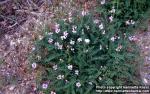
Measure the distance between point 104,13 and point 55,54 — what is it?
76 centimetres

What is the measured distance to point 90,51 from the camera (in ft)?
12.3

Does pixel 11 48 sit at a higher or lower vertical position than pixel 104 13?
lower

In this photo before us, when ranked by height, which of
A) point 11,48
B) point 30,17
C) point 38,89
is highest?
point 30,17

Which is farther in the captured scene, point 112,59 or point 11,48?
point 11,48

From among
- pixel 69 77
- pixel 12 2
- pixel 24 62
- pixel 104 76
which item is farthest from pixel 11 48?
pixel 104 76

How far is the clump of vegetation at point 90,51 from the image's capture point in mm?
3705

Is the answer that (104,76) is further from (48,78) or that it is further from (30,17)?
(30,17)

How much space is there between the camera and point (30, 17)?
4.56 meters

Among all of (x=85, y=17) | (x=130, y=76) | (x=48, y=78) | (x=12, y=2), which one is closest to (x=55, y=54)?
(x=48, y=78)

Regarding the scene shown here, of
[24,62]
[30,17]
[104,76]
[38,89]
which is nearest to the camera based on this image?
[104,76]

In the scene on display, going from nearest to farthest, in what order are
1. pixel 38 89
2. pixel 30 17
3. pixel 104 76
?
pixel 104 76 < pixel 38 89 < pixel 30 17

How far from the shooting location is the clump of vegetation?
146 inches

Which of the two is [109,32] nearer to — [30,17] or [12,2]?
[30,17]

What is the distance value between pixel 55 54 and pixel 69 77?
0.31 meters
